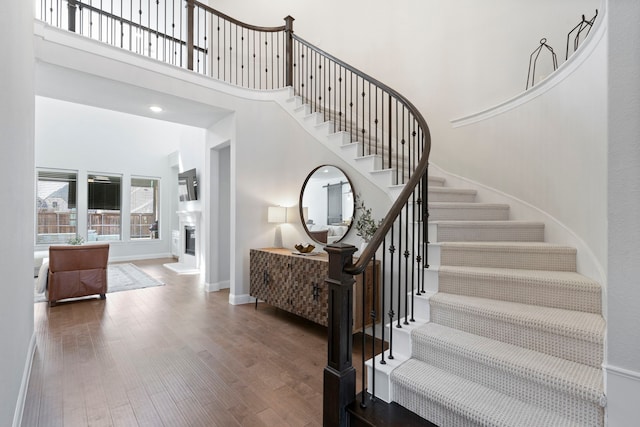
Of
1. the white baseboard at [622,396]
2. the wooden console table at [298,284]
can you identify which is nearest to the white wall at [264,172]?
the wooden console table at [298,284]

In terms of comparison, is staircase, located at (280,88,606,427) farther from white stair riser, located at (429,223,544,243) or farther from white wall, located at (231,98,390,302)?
white wall, located at (231,98,390,302)

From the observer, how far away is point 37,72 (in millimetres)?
3264

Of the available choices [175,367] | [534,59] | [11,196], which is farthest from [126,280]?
[534,59]

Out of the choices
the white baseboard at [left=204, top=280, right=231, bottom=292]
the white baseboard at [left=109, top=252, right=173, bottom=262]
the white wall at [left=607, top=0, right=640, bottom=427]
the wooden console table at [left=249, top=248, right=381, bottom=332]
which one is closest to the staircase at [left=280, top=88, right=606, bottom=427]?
the white wall at [left=607, top=0, right=640, bottom=427]

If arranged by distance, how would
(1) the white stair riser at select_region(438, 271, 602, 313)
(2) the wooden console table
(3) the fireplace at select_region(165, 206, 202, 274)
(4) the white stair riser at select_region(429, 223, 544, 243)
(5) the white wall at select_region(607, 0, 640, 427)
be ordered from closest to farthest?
(5) the white wall at select_region(607, 0, 640, 427)
(1) the white stair riser at select_region(438, 271, 602, 313)
(4) the white stair riser at select_region(429, 223, 544, 243)
(2) the wooden console table
(3) the fireplace at select_region(165, 206, 202, 274)

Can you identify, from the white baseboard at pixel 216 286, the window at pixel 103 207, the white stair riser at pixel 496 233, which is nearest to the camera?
the white stair riser at pixel 496 233

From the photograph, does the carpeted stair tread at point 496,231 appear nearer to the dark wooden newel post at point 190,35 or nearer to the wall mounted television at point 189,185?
the dark wooden newel post at point 190,35

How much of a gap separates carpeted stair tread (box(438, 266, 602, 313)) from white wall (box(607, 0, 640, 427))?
0.75 meters

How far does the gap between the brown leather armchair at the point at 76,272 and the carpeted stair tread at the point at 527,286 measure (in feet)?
16.0

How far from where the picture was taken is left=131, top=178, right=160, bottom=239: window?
859 centimetres

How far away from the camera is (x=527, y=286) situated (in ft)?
6.68

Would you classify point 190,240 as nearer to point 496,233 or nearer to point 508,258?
point 496,233

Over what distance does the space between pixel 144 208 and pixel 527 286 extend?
9.42 meters

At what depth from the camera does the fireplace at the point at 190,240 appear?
7.26m
